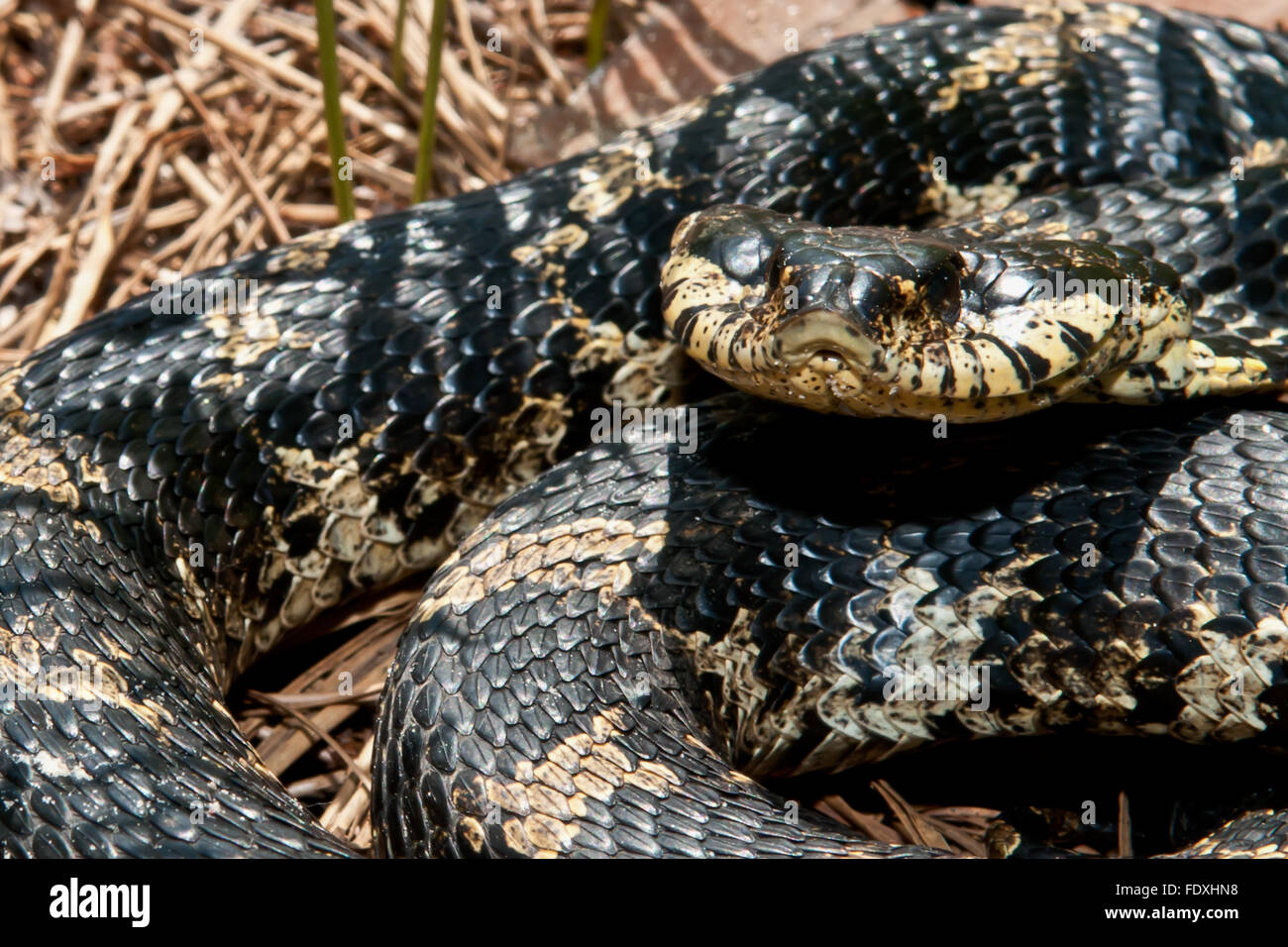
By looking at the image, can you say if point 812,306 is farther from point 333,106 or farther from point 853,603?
point 333,106

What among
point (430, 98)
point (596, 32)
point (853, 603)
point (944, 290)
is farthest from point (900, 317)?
point (596, 32)

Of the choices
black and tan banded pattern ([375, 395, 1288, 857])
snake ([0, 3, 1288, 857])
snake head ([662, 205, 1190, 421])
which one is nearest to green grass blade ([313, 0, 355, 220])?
snake ([0, 3, 1288, 857])

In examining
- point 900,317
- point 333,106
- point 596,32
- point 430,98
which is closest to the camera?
point 900,317

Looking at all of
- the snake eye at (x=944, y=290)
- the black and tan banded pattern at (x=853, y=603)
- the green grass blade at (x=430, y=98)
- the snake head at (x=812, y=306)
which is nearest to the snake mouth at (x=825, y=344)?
the snake head at (x=812, y=306)

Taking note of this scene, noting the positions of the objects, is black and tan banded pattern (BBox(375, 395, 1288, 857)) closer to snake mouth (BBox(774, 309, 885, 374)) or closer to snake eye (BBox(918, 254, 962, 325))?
snake eye (BBox(918, 254, 962, 325))

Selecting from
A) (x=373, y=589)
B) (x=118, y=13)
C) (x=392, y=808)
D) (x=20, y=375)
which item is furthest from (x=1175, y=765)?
(x=118, y=13)

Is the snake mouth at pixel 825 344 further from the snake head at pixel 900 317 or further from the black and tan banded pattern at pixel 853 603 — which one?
the black and tan banded pattern at pixel 853 603

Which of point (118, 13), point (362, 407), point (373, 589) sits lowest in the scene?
point (373, 589)

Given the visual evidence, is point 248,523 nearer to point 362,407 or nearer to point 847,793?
point 362,407

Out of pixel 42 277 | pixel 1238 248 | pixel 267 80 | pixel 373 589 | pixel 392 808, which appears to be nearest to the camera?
pixel 392 808
